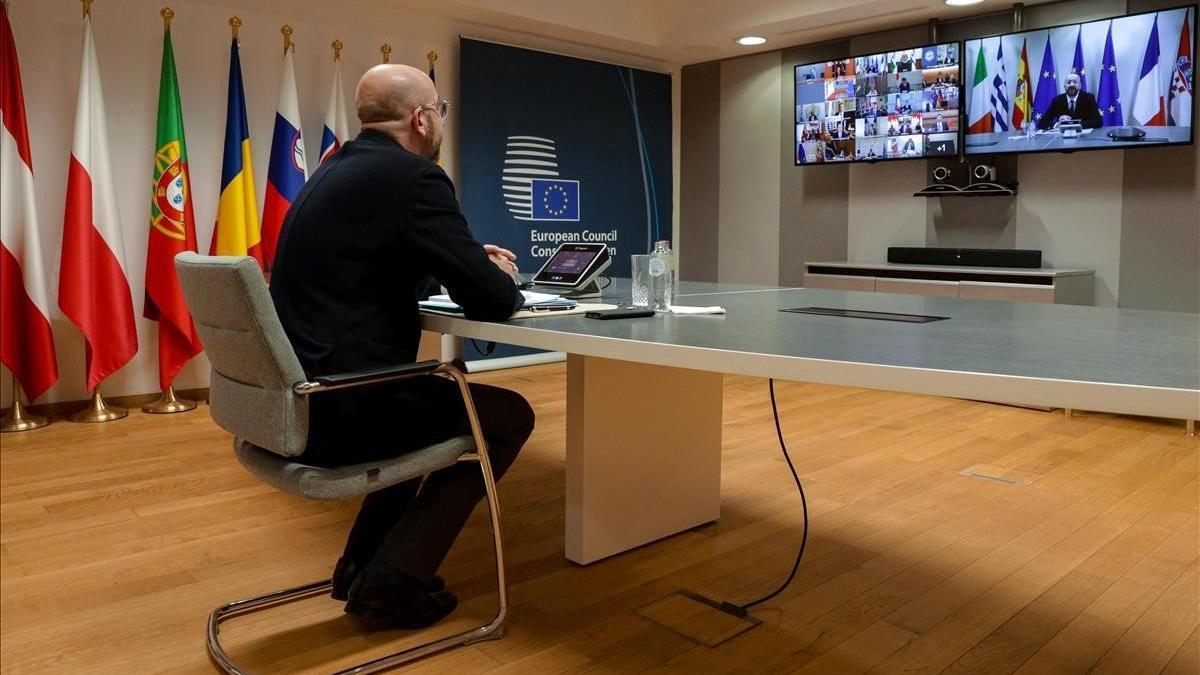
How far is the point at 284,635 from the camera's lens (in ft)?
6.88

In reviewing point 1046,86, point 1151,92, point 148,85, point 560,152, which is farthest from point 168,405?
point 1151,92

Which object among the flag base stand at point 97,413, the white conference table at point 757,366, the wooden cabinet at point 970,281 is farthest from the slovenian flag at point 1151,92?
the flag base stand at point 97,413

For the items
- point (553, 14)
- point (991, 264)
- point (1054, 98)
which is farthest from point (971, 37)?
point (553, 14)

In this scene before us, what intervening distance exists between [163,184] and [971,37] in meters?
4.49

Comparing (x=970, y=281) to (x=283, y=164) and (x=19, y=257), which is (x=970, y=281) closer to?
(x=283, y=164)

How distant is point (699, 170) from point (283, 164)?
10.9ft

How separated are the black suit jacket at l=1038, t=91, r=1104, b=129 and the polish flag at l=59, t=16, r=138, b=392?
4735 millimetres

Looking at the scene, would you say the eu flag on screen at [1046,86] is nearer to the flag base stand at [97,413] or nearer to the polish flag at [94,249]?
the polish flag at [94,249]

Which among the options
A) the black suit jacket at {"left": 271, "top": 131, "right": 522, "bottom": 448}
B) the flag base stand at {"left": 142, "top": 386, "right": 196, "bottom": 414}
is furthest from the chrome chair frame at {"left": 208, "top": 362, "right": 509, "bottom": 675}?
the flag base stand at {"left": 142, "top": 386, "right": 196, "bottom": 414}

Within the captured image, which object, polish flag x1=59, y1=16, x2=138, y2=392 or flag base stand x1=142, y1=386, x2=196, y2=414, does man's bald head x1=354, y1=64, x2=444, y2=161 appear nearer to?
polish flag x1=59, y1=16, x2=138, y2=392

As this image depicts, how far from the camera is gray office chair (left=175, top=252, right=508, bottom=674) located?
1718mm

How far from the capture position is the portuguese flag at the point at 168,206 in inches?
175

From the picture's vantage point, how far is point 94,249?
4.26m

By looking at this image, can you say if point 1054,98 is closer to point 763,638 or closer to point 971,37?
point 971,37
